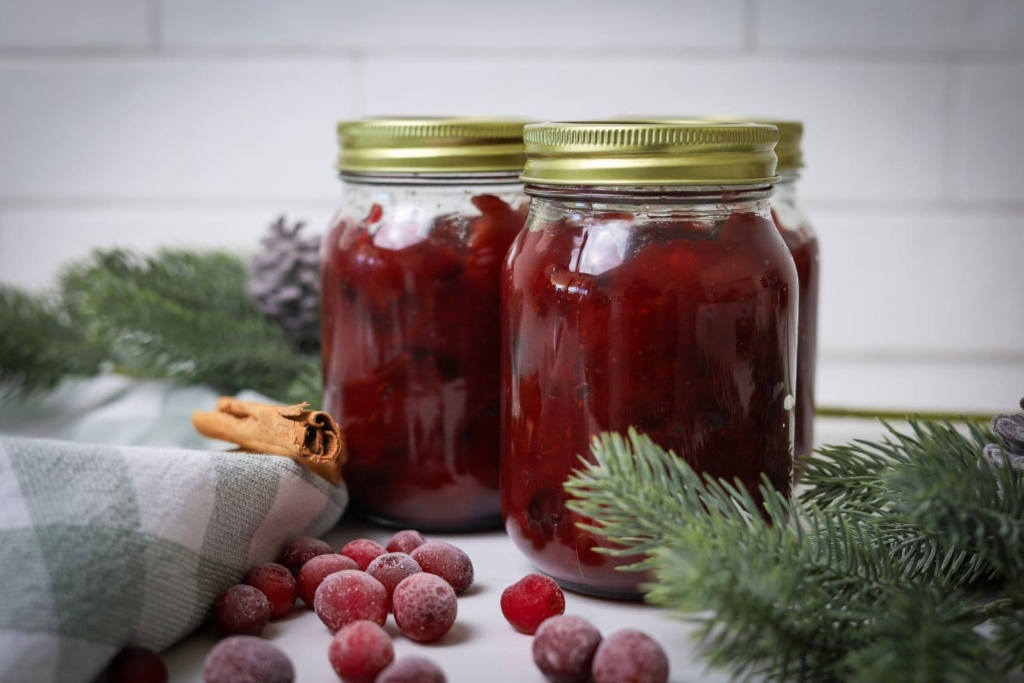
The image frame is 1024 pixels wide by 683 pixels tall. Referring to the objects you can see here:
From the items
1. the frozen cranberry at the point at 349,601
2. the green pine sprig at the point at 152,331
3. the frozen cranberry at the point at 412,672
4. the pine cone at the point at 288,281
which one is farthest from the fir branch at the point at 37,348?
the frozen cranberry at the point at 412,672

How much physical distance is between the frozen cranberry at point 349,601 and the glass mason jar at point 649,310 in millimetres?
121

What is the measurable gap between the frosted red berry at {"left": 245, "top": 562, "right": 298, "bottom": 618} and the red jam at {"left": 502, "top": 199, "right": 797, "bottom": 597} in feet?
0.54

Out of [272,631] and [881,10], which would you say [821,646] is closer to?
[272,631]

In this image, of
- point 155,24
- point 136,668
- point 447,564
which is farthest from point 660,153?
point 155,24

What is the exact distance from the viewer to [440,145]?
0.74 m

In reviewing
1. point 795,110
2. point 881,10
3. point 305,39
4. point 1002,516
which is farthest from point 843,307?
point 1002,516

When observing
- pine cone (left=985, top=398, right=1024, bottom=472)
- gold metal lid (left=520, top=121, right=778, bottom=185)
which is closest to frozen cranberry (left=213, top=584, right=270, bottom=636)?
gold metal lid (left=520, top=121, right=778, bottom=185)

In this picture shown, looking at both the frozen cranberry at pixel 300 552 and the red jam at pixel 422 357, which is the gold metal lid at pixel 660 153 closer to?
the red jam at pixel 422 357

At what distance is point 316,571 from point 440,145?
32cm

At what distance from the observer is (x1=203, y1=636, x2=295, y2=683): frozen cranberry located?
0.51 meters

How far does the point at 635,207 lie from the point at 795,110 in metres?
0.87

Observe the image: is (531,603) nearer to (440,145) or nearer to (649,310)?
(649,310)

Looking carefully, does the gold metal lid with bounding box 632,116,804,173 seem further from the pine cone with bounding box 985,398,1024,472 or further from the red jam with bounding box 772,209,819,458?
the pine cone with bounding box 985,398,1024,472

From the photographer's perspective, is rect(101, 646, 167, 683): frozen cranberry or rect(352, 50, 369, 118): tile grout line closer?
rect(101, 646, 167, 683): frozen cranberry
